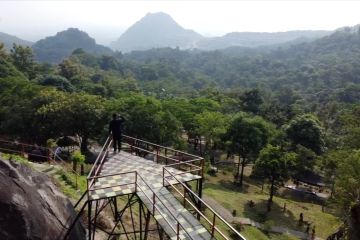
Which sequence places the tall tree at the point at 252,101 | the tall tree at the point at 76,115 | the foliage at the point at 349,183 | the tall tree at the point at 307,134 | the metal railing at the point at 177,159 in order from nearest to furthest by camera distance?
the metal railing at the point at 177,159, the foliage at the point at 349,183, the tall tree at the point at 76,115, the tall tree at the point at 307,134, the tall tree at the point at 252,101

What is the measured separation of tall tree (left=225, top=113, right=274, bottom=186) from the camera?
156 ft

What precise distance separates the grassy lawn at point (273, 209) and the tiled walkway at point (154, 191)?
51.6ft

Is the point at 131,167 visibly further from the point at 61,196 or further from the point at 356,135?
the point at 356,135

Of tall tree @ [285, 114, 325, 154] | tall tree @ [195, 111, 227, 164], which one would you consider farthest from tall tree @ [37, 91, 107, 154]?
tall tree @ [285, 114, 325, 154]

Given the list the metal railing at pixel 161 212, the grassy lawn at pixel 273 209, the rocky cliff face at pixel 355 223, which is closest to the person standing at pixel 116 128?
the metal railing at pixel 161 212

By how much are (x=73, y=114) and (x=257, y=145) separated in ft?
75.3

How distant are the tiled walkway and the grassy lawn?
1573 cm

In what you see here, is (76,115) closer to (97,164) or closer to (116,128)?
(116,128)

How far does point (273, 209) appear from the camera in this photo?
38406 millimetres

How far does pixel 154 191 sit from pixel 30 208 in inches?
168

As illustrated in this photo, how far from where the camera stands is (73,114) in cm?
4281

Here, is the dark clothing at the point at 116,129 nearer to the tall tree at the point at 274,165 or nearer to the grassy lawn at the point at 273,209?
the grassy lawn at the point at 273,209

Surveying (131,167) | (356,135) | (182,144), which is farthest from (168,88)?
(131,167)

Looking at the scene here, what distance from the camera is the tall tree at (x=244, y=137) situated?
1873 inches
